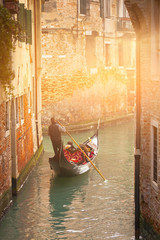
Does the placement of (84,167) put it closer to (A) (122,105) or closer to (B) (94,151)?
(B) (94,151)

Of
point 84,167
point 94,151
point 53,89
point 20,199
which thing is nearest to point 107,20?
point 53,89

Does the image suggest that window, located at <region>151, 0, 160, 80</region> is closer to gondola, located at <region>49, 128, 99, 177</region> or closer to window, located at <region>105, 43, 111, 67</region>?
gondola, located at <region>49, 128, 99, 177</region>

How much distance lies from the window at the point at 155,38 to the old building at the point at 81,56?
44.9 feet

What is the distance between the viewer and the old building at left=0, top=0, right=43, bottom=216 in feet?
31.5

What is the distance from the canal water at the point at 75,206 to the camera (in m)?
8.81

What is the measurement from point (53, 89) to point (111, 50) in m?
5.46

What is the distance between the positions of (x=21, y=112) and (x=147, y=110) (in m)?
5.22

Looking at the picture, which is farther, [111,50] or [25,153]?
[111,50]

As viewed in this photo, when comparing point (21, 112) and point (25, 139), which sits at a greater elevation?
point (21, 112)

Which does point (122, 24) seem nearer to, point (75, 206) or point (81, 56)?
point (81, 56)

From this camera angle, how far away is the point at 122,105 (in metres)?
27.5

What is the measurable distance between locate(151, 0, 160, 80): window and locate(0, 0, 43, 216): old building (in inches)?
112

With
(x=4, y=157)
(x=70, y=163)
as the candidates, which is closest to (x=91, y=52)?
(x=70, y=163)

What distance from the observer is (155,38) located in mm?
7816
